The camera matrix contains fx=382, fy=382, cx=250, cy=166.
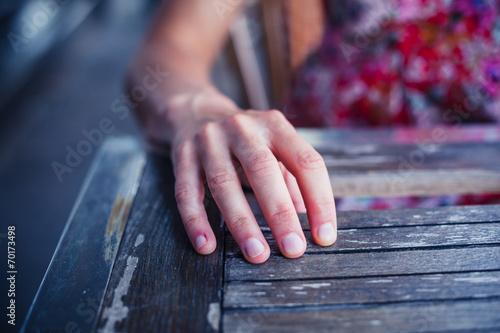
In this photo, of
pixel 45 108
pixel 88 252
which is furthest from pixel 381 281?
pixel 45 108

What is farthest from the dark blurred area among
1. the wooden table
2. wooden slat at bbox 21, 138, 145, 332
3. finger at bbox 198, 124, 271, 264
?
finger at bbox 198, 124, 271, 264

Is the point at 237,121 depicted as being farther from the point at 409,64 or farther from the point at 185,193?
the point at 409,64

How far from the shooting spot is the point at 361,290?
0.54 meters

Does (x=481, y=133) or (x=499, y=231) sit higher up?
(x=499, y=231)

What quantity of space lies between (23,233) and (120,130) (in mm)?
1231

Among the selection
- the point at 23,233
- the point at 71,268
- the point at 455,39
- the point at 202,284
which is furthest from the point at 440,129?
the point at 23,233

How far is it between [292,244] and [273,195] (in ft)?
0.29

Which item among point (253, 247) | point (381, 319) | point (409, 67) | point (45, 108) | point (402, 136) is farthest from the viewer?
point (45, 108)

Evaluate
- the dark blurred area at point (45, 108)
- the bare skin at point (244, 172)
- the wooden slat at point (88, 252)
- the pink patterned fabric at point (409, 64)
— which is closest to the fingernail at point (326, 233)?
the bare skin at point (244, 172)

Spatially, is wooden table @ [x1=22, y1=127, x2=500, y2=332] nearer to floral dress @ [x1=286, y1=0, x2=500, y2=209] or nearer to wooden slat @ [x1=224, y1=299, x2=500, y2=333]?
wooden slat @ [x1=224, y1=299, x2=500, y2=333]

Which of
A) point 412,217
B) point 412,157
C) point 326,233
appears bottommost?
point 412,157

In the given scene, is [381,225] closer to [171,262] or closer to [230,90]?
[171,262]

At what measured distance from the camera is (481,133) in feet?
3.50

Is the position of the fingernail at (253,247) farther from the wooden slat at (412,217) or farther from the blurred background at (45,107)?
the blurred background at (45,107)
